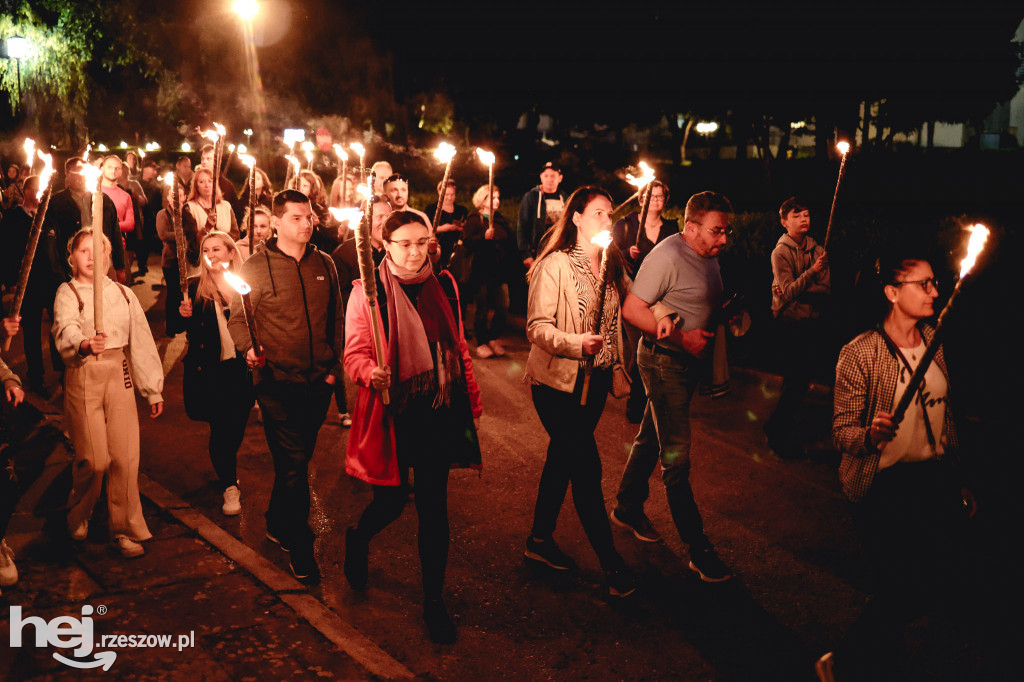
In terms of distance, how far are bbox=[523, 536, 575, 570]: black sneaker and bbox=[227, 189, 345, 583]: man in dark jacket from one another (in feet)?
4.19

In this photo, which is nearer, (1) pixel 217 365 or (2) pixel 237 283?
(2) pixel 237 283

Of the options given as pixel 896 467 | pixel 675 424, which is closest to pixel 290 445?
pixel 675 424

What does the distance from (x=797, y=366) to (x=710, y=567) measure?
273 centimetres

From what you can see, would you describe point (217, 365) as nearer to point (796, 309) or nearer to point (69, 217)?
point (796, 309)

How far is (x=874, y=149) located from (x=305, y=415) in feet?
121

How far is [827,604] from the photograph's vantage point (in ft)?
16.1

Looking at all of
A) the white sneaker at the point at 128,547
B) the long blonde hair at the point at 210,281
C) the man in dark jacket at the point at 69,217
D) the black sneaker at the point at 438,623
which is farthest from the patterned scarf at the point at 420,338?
the man in dark jacket at the point at 69,217

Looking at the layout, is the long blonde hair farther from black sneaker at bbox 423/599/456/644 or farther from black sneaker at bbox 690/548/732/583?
black sneaker at bbox 690/548/732/583

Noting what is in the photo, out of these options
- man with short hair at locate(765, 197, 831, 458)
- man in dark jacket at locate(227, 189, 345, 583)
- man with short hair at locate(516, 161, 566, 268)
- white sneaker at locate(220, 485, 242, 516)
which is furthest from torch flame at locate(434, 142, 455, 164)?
man with short hair at locate(516, 161, 566, 268)

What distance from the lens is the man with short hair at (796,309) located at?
7.23m

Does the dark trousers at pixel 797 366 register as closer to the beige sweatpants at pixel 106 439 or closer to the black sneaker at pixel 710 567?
the black sneaker at pixel 710 567

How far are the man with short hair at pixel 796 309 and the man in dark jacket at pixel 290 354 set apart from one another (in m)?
3.95

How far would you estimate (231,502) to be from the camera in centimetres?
602

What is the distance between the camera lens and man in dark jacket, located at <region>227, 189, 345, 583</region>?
201 inches
